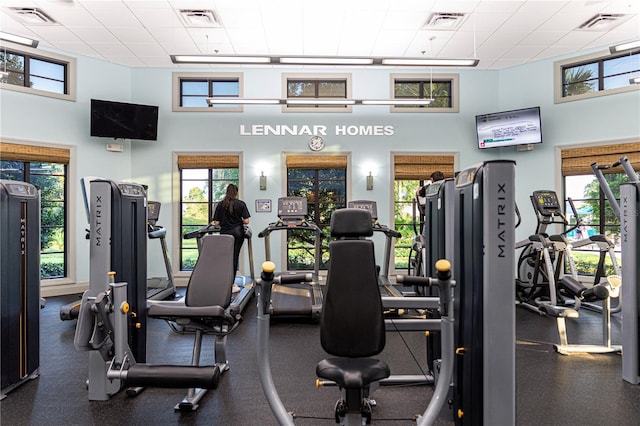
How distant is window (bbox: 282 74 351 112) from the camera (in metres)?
7.54

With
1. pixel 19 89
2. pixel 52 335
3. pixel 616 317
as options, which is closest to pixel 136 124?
pixel 19 89

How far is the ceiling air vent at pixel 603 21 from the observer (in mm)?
5570

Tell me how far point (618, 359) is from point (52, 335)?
5.92 meters

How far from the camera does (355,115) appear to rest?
7578 mm

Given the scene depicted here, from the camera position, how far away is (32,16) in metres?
5.50

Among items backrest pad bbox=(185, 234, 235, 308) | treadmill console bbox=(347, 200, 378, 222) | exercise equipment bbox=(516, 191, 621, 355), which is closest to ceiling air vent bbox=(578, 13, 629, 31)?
exercise equipment bbox=(516, 191, 621, 355)

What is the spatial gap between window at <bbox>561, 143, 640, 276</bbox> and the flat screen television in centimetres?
69

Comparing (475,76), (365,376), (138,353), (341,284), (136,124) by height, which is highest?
(475,76)

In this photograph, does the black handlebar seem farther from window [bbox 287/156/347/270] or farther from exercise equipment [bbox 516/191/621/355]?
window [bbox 287/156/347/270]

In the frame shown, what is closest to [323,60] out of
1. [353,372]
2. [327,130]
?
[327,130]

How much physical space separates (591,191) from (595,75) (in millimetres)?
2071

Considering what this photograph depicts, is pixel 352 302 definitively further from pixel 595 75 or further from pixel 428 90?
pixel 595 75

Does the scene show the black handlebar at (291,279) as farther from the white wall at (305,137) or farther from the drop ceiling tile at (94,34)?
the drop ceiling tile at (94,34)

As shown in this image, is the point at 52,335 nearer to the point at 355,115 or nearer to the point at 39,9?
the point at 39,9
